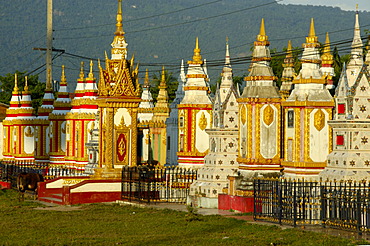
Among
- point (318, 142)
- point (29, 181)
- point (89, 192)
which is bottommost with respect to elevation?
point (89, 192)

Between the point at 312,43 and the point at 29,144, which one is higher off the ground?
the point at 312,43

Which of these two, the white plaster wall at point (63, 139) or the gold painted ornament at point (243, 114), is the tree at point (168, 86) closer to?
the white plaster wall at point (63, 139)

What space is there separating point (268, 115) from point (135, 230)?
22.3 ft

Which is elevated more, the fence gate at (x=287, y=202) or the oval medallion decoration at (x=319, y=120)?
the oval medallion decoration at (x=319, y=120)

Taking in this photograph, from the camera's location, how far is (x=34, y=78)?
92.3 meters

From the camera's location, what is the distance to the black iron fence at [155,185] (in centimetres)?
3250

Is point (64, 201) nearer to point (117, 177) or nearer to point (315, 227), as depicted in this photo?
point (117, 177)

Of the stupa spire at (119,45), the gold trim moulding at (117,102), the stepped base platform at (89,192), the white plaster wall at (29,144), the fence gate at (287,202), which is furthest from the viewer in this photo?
the white plaster wall at (29,144)

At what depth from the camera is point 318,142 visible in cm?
2683

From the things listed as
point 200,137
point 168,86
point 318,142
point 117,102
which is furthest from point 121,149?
point 168,86

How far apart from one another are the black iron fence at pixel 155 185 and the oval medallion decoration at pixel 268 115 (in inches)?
187

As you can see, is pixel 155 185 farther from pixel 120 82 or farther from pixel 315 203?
pixel 315 203

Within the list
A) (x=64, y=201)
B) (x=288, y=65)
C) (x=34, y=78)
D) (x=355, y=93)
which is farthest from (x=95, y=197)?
(x=34, y=78)

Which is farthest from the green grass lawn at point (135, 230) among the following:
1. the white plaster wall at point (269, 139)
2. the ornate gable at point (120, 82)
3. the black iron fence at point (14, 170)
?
the black iron fence at point (14, 170)
